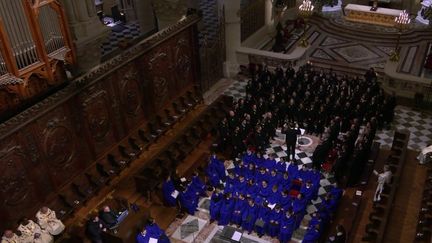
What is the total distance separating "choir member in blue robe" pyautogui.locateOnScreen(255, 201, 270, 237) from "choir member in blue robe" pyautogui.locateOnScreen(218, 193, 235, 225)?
0.72 metres

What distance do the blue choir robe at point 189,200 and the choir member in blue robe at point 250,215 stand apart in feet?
4.82

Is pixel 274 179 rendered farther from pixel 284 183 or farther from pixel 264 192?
pixel 264 192

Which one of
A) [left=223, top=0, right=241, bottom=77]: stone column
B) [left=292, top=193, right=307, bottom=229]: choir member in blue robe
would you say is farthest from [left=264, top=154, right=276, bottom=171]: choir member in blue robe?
[left=223, top=0, right=241, bottom=77]: stone column

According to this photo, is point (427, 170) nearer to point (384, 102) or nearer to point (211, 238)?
point (384, 102)

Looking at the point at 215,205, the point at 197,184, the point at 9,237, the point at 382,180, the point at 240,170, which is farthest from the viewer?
the point at 240,170

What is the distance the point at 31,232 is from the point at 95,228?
1.38m

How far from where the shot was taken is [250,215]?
11.4 m

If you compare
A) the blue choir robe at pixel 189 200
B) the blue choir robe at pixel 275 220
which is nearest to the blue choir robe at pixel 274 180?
the blue choir robe at pixel 275 220

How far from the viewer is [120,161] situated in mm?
13164

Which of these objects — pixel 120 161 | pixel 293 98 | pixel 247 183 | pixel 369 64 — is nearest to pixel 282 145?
pixel 293 98

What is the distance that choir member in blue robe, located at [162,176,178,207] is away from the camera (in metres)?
12.0

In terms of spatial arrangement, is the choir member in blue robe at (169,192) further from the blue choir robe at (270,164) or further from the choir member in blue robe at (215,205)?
the blue choir robe at (270,164)

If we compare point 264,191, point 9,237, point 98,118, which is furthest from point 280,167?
point 9,237

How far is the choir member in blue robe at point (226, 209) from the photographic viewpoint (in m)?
11.5
